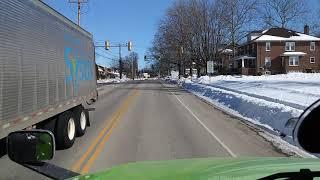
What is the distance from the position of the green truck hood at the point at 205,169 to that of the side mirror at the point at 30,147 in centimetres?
43

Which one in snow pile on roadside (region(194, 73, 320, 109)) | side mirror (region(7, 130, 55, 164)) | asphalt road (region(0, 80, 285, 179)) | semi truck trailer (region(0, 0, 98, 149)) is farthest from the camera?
snow pile on roadside (region(194, 73, 320, 109))

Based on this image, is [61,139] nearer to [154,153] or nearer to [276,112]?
[154,153]

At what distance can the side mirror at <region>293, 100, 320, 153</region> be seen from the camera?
2787 millimetres

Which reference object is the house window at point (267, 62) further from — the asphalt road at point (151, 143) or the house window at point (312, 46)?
the asphalt road at point (151, 143)

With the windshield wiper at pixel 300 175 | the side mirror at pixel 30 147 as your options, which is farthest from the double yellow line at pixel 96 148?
the windshield wiper at pixel 300 175

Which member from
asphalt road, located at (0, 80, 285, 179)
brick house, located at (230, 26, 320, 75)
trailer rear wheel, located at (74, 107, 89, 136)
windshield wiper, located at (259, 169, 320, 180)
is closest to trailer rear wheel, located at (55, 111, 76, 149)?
asphalt road, located at (0, 80, 285, 179)

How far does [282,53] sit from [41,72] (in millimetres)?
→ 82106

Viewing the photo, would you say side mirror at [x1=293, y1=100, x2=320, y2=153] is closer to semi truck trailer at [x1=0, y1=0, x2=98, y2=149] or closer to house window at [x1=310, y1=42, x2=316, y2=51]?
semi truck trailer at [x1=0, y1=0, x2=98, y2=149]

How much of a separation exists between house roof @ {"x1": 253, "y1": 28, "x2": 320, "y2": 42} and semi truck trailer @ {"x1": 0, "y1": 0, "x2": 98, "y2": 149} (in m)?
76.5

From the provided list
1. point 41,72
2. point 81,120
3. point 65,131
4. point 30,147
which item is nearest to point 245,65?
point 81,120

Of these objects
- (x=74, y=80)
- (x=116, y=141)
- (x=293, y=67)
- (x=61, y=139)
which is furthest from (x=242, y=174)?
(x=293, y=67)

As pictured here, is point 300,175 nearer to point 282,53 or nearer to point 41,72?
point 41,72

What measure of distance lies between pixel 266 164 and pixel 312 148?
1.76 feet

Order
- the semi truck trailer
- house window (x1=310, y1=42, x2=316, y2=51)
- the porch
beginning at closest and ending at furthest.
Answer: the semi truck trailer < the porch < house window (x1=310, y1=42, x2=316, y2=51)
